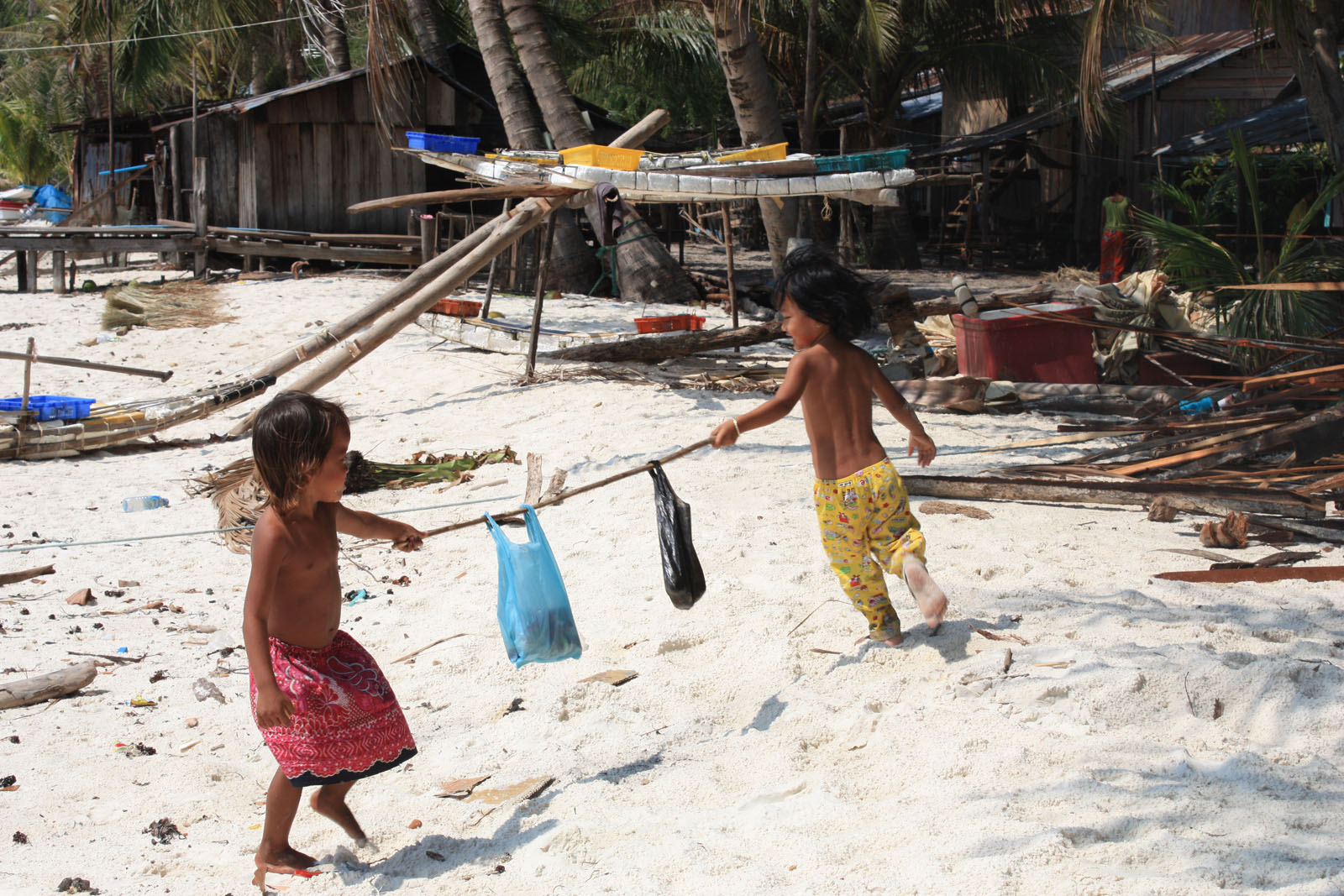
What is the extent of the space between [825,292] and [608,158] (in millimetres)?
5013

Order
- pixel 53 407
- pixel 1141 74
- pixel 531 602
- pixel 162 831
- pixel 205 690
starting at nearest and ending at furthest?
pixel 162 831, pixel 531 602, pixel 205 690, pixel 53 407, pixel 1141 74

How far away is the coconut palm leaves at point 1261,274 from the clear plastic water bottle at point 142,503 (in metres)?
6.56

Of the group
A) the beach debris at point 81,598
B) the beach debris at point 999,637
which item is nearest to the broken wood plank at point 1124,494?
the beach debris at point 999,637

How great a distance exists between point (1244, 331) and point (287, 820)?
6.22 meters

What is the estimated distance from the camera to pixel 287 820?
282 centimetres

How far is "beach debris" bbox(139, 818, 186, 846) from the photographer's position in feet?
10.1

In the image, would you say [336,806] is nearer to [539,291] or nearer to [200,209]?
[539,291]

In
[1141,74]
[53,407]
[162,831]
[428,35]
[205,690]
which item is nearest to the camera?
[162,831]

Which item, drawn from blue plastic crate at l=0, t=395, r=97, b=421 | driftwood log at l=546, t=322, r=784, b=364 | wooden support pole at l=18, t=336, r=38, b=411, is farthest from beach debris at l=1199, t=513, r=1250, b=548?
blue plastic crate at l=0, t=395, r=97, b=421

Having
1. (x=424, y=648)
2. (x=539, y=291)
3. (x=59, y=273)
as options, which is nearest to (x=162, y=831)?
(x=424, y=648)

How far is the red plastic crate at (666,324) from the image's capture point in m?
10.7

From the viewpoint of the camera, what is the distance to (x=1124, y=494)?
17.1 ft

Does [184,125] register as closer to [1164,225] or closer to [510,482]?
[510,482]

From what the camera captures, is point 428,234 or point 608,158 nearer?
point 608,158
